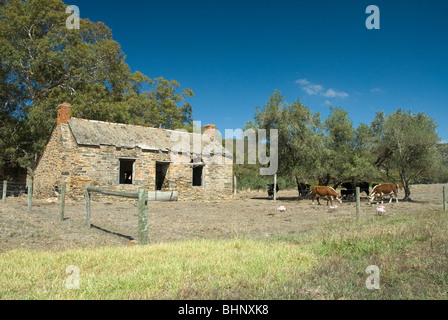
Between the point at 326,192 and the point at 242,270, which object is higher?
the point at 326,192

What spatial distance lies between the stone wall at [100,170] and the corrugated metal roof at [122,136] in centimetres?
37

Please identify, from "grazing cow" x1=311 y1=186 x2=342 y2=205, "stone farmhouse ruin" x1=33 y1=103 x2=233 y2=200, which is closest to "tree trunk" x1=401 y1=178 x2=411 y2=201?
"grazing cow" x1=311 y1=186 x2=342 y2=205

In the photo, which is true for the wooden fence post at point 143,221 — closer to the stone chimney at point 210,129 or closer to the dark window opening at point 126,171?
the stone chimney at point 210,129

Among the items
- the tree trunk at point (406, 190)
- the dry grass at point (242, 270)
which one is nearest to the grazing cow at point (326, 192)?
the tree trunk at point (406, 190)

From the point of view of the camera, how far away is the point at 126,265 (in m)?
4.75

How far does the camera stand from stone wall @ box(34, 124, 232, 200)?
18.2 meters

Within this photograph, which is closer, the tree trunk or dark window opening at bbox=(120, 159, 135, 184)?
the tree trunk

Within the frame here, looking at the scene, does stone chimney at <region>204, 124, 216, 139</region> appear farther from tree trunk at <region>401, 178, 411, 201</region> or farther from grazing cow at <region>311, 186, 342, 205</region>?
tree trunk at <region>401, 178, 411, 201</region>

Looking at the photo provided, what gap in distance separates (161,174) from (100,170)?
483 cm

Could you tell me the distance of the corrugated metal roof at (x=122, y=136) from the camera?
62.2 feet

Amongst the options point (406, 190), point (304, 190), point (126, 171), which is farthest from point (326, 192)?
point (126, 171)

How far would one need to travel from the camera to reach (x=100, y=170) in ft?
61.7

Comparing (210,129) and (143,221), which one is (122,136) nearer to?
(210,129)
